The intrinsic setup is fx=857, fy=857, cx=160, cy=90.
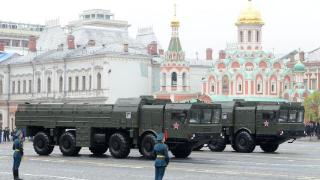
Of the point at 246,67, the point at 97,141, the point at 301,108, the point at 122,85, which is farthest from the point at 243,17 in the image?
the point at 97,141

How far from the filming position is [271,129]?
40.2 m

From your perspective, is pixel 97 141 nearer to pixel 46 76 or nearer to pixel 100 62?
pixel 100 62

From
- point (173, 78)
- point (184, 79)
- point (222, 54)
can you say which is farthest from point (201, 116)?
point (222, 54)

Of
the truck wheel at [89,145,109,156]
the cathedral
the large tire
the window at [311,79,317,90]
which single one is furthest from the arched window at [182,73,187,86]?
the large tire

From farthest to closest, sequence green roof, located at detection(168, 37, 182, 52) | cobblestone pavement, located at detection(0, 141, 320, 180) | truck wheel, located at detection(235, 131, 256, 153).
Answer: green roof, located at detection(168, 37, 182, 52)
truck wheel, located at detection(235, 131, 256, 153)
cobblestone pavement, located at detection(0, 141, 320, 180)

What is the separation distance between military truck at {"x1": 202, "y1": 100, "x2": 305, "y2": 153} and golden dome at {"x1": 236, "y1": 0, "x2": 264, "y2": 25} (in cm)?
5390

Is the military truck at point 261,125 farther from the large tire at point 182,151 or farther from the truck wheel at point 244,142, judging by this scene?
the large tire at point 182,151

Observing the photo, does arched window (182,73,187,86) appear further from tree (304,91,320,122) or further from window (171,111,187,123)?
window (171,111,187,123)

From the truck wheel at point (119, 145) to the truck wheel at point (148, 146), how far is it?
0.67 meters

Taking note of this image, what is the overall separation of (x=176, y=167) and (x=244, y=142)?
11817mm

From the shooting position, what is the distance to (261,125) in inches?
1597

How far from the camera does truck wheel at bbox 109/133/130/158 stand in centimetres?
3462

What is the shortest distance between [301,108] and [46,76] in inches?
2212

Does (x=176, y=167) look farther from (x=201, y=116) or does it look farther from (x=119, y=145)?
(x=119, y=145)
